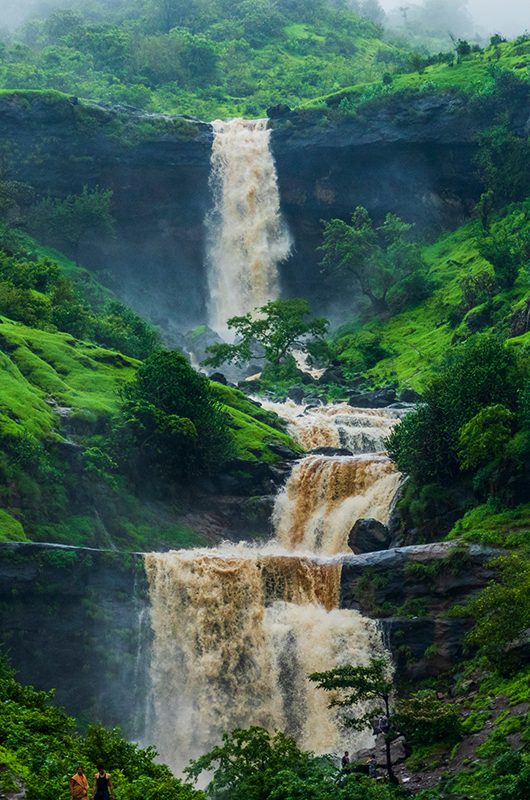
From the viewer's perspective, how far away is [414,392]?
75.1 m

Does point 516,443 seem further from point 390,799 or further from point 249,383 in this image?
point 249,383

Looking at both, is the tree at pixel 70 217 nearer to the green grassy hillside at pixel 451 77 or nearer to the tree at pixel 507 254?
the green grassy hillside at pixel 451 77

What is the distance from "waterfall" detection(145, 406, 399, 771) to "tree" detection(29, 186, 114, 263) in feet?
165

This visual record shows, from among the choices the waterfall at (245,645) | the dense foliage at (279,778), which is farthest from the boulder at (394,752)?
the waterfall at (245,645)

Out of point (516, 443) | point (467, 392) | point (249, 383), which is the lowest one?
point (516, 443)

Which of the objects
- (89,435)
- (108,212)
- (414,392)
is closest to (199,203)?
(108,212)

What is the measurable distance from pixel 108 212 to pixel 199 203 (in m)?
9.05

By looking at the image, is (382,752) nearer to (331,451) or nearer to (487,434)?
(487,434)

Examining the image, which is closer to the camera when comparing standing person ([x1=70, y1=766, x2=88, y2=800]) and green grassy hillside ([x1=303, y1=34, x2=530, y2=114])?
standing person ([x1=70, y1=766, x2=88, y2=800])

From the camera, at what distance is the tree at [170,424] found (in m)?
59.8

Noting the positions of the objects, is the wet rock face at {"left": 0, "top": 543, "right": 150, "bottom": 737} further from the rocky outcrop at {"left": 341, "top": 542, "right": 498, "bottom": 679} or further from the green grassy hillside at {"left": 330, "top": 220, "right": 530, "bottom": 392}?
the green grassy hillside at {"left": 330, "top": 220, "right": 530, "bottom": 392}

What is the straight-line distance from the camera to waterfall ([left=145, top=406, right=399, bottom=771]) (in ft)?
149

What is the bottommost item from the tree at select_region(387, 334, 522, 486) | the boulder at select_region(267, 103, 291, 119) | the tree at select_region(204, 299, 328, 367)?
the tree at select_region(387, 334, 522, 486)

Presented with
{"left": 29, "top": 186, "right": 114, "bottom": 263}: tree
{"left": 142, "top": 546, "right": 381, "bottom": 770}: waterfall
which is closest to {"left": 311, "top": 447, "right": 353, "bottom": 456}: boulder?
{"left": 142, "top": 546, "right": 381, "bottom": 770}: waterfall
